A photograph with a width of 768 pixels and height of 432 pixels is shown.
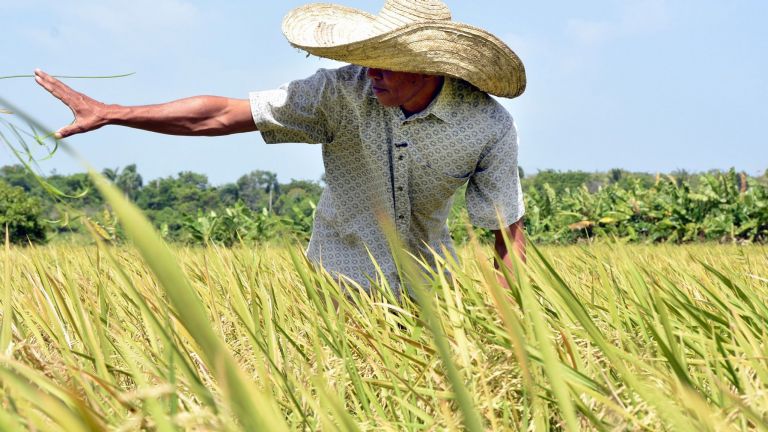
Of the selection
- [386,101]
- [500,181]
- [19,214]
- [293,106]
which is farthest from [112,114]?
[19,214]

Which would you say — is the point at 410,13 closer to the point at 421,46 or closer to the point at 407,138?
the point at 421,46

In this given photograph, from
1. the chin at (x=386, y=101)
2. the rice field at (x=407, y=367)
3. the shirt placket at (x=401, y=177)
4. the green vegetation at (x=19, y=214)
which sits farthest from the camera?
the green vegetation at (x=19, y=214)

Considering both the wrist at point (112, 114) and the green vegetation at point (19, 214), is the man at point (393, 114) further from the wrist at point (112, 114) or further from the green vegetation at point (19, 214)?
the green vegetation at point (19, 214)

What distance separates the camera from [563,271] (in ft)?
7.97

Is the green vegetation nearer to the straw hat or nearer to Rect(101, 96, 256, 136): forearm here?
Rect(101, 96, 256, 136): forearm

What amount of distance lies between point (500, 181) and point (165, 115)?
38.8 inches

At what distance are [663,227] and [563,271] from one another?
840cm

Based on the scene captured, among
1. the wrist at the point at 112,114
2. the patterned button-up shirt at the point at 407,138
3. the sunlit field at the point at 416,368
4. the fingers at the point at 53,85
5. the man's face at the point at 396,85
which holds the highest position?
the fingers at the point at 53,85

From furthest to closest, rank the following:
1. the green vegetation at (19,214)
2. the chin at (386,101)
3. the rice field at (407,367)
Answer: the green vegetation at (19,214), the chin at (386,101), the rice field at (407,367)

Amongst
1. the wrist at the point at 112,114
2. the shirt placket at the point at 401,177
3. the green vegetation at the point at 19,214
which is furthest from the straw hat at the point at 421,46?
the green vegetation at the point at 19,214

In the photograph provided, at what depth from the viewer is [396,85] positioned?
216cm

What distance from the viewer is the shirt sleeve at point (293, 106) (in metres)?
2.22

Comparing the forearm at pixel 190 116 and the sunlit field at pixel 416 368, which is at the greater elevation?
the forearm at pixel 190 116

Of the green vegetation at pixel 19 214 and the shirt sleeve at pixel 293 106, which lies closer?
the shirt sleeve at pixel 293 106
